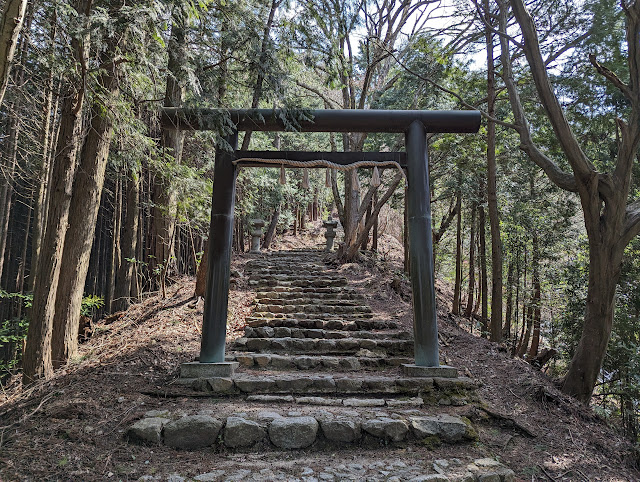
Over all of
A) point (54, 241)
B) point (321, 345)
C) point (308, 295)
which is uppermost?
point (54, 241)

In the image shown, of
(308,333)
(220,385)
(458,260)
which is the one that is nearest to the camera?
(220,385)

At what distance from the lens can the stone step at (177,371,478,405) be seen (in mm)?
4516

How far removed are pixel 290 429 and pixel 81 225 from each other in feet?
11.8

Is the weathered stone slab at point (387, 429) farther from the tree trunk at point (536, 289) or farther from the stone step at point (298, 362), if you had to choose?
the tree trunk at point (536, 289)

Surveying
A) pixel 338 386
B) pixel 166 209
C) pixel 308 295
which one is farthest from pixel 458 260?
pixel 166 209

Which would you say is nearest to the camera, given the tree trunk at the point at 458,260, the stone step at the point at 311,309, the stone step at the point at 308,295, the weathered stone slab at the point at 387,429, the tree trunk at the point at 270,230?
the weathered stone slab at the point at 387,429

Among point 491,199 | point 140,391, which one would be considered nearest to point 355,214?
point 491,199

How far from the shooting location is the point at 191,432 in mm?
3555

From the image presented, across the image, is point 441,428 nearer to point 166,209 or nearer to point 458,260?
point 166,209

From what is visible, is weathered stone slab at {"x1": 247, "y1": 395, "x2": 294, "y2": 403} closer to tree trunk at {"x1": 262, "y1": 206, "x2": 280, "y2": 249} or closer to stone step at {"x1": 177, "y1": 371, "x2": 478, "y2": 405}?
stone step at {"x1": 177, "y1": 371, "x2": 478, "y2": 405}

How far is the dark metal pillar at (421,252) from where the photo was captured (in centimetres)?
499

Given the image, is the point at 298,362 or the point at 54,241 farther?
the point at 298,362

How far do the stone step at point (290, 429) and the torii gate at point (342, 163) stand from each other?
40.7 inches

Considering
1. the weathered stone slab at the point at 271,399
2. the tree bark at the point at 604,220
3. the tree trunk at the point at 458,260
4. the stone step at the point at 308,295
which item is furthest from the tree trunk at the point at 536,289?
the weathered stone slab at the point at 271,399
